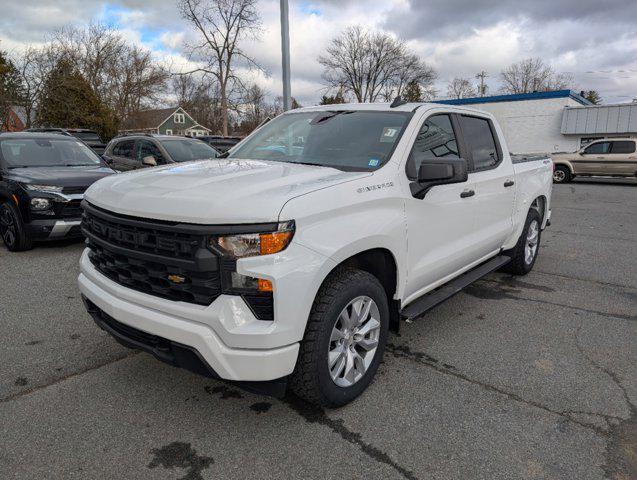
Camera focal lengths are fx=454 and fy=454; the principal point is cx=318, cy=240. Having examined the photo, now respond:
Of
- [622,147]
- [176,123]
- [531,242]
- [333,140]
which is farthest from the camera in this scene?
[176,123]

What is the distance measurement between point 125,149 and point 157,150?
1534 mm

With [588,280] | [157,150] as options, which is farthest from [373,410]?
[157,150]

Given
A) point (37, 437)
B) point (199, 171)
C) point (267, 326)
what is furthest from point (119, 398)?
point (199, 171)

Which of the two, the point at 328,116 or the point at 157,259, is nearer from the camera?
the point at 157,259

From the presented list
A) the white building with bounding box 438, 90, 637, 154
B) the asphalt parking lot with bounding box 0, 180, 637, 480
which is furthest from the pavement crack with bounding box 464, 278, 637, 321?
the white building with bounding box 438, 90, 637, 154

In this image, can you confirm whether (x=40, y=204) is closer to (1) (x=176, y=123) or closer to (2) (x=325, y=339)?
(2) (x=325, y=339)

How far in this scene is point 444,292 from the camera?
3627mm

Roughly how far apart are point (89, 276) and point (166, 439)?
1172mm

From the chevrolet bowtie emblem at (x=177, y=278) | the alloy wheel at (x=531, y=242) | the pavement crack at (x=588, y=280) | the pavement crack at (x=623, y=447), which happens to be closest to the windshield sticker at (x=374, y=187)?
the chevrolet bowtie emblem at (x=177, y=278)

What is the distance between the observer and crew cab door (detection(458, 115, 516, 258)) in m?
4.02

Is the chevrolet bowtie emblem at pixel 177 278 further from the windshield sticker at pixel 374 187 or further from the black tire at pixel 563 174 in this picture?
the black tire at pixel 563 174

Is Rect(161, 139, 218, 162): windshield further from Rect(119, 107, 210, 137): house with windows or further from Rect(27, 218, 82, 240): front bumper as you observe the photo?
Rect(119, 107, 210, 137): house with windows

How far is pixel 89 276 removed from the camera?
116 inches

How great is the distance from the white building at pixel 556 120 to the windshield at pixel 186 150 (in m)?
25.2
